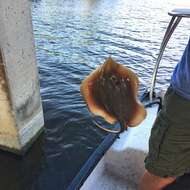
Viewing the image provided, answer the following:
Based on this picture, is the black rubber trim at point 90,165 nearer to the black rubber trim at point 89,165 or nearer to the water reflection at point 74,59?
the black rubber trim at point 89,165

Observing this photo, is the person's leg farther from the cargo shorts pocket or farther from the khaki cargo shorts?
the cargo shorts pocket

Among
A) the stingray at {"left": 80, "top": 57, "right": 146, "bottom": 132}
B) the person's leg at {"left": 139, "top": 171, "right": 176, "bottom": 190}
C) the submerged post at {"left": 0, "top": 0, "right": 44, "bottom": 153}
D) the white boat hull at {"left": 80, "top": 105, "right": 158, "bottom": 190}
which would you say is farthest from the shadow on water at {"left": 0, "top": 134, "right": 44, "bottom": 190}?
the stingray at {"left": 80, "top": 57, "right": 146, "bottom": 132}

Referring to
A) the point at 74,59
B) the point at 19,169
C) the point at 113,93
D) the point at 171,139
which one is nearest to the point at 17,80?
the point at 19,169

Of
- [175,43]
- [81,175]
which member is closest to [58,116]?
[81,175]

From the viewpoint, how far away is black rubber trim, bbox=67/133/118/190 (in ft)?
6.97

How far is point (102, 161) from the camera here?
103 inches

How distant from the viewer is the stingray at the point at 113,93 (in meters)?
1.87

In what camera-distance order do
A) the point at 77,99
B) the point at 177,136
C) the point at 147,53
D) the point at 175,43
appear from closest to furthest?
the point at 177,136
the point at 77,99
the point at 147,53
the point at 175,43

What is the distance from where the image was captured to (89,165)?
232 centimetres

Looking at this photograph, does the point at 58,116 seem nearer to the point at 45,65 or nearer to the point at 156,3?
the point at 45,65

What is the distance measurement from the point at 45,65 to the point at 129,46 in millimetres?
3363

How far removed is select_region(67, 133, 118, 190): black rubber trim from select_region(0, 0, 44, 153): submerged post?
1.36m

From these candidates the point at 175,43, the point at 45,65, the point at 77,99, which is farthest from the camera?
the point at 175,43

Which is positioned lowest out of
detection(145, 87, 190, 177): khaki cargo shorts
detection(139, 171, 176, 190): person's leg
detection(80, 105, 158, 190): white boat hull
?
detection(80, 105, 158, 190): white boat hull
